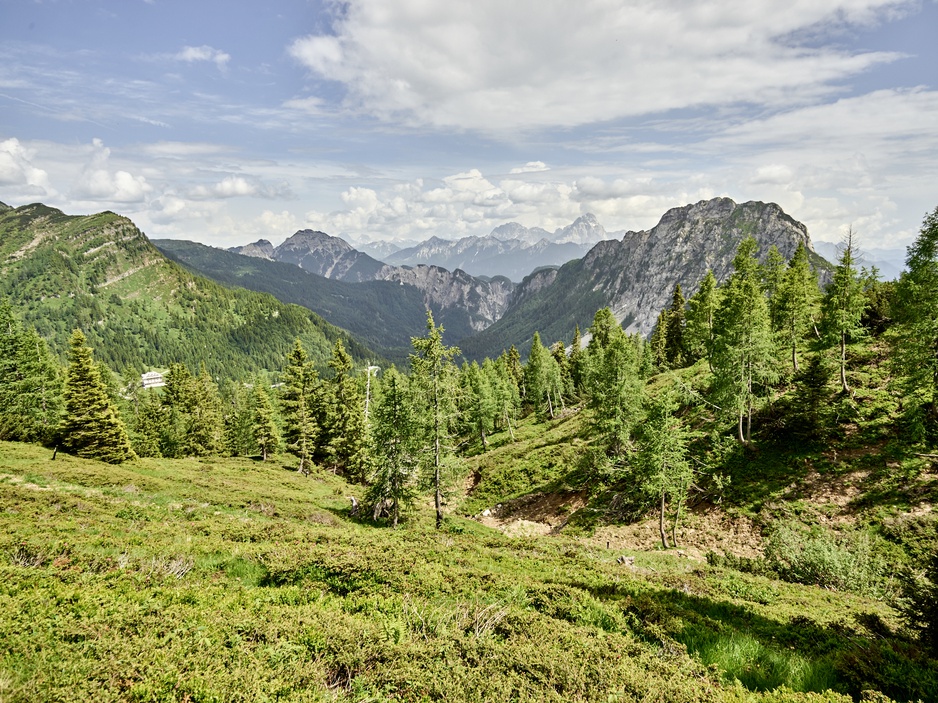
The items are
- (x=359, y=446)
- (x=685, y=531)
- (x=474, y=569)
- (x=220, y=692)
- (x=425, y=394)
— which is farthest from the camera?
(x=359, y=446)

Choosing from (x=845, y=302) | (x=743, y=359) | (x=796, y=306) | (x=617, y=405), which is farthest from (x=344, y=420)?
(x=845, y=302)

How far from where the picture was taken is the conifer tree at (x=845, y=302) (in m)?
31.7

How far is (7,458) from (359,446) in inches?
1120

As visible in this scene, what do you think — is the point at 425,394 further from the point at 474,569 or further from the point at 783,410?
the point at 783,410

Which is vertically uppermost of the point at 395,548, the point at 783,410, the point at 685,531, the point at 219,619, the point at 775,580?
the point at 783,410

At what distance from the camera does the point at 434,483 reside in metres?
27.2

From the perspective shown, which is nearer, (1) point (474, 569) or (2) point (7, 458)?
(1) point (474, 569)

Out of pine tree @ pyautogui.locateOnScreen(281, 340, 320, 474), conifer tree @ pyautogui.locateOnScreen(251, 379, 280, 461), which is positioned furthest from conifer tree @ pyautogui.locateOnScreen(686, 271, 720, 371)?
conifer tree @ pyautogui.locateOnScreen(251, 379, 280, 461)

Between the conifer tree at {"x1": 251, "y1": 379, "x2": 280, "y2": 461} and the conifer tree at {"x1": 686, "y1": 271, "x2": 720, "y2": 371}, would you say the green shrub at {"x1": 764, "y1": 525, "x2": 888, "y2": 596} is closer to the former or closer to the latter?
the conifer tree at {"x1": 686, "y1": 271, "x2": 720, "y2": 371}

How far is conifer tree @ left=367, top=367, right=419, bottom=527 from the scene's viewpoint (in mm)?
27094

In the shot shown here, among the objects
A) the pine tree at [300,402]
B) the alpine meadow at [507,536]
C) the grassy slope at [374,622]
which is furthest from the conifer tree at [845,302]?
the pine tree at [300,402]

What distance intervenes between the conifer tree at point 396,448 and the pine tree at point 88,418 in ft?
79.3

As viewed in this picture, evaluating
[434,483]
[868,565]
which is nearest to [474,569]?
[434,483]

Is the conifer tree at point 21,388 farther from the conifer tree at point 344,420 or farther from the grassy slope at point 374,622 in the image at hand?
the grassy slope at point 374,622
